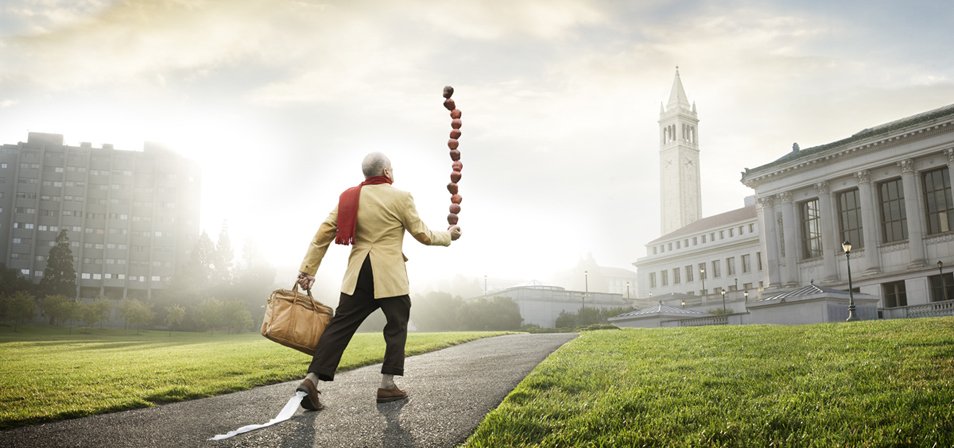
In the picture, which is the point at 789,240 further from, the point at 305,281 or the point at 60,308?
the point at 60,308

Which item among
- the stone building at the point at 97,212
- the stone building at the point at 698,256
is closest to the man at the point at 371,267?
the stone building at the point at 698,256

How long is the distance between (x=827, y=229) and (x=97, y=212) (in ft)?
367

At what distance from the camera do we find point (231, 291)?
79.9 metres

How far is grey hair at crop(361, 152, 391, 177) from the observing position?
6887 mm

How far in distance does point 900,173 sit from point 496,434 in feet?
172

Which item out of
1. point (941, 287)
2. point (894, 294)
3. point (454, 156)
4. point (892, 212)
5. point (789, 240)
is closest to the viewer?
point (454, 156)

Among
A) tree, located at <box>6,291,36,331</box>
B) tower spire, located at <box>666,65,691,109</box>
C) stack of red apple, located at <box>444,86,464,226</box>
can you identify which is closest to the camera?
stack of red apple, located at <box>444,86,464,226</box>

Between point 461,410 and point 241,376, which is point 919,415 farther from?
point 241,376

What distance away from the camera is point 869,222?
159ft

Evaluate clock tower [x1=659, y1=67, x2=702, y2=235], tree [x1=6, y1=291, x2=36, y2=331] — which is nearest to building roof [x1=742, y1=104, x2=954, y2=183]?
tree [x1=6, y1=291, x2=36, y2=331]

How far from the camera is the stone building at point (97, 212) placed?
10931cm

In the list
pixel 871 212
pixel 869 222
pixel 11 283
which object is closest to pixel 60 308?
pixel 11 283

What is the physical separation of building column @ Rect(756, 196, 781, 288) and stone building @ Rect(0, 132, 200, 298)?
313 feet

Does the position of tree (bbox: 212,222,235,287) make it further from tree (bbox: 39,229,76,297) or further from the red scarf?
the red scarf
